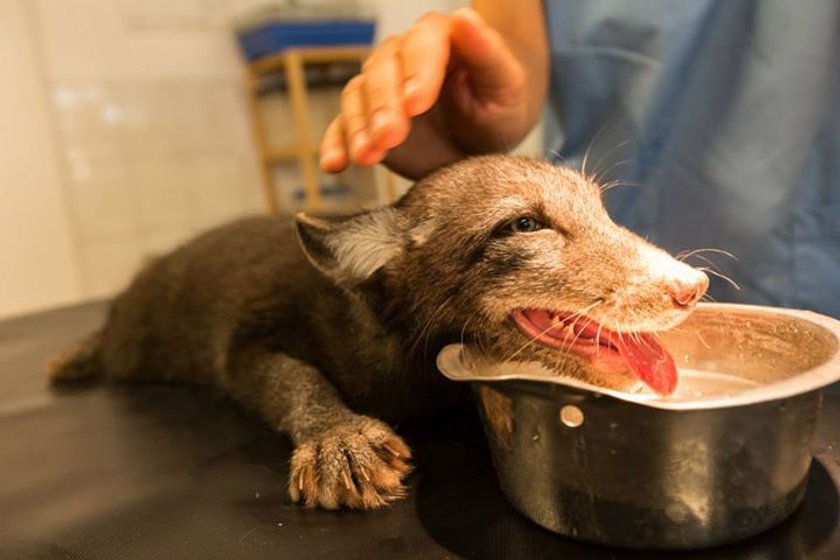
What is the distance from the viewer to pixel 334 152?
102 centimetres

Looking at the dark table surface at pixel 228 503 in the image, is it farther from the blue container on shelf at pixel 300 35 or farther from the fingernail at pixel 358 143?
the blue container on shelf at pixel 300 35

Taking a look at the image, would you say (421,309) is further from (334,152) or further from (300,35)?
(300,35)

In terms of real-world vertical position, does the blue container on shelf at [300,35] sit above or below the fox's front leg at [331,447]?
above

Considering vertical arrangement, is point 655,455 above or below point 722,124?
below

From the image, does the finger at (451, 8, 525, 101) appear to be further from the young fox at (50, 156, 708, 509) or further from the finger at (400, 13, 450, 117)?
the young fox at (50, 156, 708, 509)

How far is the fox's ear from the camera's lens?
1117 millimetres

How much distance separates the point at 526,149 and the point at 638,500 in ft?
6.34

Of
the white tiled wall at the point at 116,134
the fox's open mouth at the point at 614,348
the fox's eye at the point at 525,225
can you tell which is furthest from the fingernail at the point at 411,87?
the white tiled wall at the point at 116,134

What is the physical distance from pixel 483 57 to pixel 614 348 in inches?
22.1

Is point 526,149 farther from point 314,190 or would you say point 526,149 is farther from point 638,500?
point 638,500

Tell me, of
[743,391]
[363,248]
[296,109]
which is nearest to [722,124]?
[363,248]

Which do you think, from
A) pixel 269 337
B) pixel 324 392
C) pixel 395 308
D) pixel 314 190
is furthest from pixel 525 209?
pixel 314 190

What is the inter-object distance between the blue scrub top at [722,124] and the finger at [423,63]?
0.65 m

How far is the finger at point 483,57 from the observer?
1.16 metres
